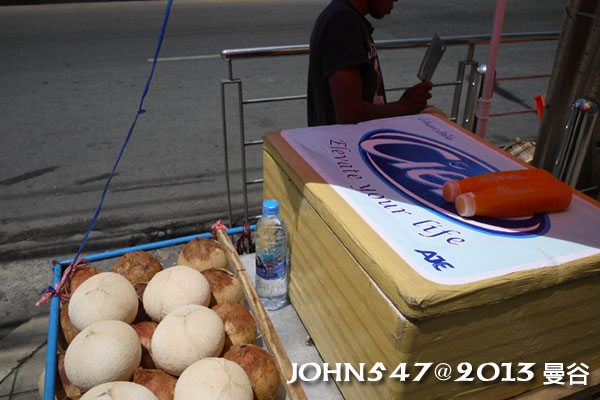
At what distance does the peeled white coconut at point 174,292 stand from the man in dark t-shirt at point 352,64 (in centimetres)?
106

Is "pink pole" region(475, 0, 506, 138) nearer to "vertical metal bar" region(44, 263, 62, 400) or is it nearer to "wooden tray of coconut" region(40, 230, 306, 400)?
"wooden tray of coconut" region(40, 230, 306, 400)

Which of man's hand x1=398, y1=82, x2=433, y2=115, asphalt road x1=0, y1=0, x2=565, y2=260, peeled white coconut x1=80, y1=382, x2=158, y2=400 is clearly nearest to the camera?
peeled white coconut x1=80, y1=382, x2=158, y2=400

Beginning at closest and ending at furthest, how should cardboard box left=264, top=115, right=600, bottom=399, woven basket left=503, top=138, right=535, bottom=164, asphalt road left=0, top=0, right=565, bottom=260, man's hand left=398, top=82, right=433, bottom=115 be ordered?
cardboard box left=264, top=115, right=600, bottom=399
man's hand left=398, top=82, right=433, bottom=115
woven basket left=503, top=138, right=535, bottom=164
asphalt road left=0, top=0, right=565, bottom=260

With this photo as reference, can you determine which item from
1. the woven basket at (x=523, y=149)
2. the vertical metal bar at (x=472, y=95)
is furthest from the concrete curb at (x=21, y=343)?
the woven basket at (x=523, y=149)

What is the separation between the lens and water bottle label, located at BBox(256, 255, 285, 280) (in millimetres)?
1795

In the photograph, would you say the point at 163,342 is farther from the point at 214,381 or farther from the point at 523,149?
the point at 523,149

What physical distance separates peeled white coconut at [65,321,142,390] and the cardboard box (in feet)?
1.98

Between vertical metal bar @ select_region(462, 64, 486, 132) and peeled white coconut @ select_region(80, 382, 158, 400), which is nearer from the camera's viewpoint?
peeled white coconut @ select_region(80, 382, 158, 400)

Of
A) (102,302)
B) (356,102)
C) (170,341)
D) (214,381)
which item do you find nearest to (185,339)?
(170,341)

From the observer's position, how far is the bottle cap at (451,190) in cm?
141

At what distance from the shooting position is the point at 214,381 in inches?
53.6

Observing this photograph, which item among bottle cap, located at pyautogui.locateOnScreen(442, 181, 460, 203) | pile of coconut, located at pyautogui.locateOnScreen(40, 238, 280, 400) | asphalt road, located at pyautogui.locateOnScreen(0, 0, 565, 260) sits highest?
bottle cap, located at pyautogui.locateOnScreen(442, 181, 460, 203)

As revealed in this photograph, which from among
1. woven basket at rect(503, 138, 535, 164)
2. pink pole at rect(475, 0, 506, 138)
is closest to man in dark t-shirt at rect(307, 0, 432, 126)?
pink pole at rect(475, 0, 506, 138)

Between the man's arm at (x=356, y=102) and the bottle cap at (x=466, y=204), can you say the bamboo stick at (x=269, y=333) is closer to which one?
the bottle cap at (x=466, y=204)
